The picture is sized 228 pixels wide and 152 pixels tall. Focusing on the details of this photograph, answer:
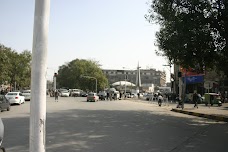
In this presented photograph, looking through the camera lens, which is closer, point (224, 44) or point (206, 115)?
point (224, 44)

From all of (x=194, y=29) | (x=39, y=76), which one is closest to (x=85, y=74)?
(x=194, y=29)

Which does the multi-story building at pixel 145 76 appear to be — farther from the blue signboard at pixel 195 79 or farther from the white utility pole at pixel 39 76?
the white utility pole at pixel 39 76

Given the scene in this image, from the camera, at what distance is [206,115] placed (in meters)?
23.8

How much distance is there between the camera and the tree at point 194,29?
19000 mm

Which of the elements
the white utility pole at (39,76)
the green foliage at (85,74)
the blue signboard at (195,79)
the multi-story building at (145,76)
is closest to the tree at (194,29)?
the white utility pole at (39,76)

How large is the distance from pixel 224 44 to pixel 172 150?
13.2 m

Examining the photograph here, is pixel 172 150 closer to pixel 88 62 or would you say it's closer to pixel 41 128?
pixel 41 128

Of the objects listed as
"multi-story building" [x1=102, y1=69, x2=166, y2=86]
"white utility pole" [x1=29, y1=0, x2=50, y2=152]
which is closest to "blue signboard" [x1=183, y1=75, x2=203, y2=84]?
"white utility pole" [x1=29, y1=0, x2=50, y2=152]

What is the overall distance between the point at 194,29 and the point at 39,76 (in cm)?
1604

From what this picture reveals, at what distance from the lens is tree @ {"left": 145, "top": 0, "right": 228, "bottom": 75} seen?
19.0 m

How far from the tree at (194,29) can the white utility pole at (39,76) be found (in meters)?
15.3

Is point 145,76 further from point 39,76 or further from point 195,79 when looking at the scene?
point 39,76

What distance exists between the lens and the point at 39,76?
14.3 feet

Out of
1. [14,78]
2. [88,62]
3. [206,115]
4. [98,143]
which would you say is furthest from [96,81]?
[98,143]
